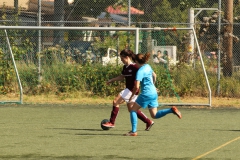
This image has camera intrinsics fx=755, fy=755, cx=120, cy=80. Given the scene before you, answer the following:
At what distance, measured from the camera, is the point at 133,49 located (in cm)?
2231

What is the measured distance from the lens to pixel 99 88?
22.4 meters

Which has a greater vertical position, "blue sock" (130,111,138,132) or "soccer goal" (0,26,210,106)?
"soccer goal" (0,26,210,106)

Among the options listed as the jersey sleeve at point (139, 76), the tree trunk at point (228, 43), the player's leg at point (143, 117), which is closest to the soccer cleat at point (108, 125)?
the player's leg at point (143, 117)

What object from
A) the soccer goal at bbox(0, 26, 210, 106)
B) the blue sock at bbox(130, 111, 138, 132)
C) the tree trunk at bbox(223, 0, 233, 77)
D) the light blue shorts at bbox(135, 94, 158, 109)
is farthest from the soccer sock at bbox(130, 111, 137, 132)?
the tree trunk at bbox(223, 0, 233, 77)

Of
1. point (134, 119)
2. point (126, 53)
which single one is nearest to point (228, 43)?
point (126, 53)

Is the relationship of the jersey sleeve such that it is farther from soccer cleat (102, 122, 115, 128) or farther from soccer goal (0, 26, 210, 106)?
soccer goal (0, 26, 210, 106)

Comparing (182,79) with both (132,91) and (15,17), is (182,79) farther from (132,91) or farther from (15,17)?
(132,91)

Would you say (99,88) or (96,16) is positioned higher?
(96,16)

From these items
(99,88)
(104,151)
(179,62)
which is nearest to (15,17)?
(99,88)

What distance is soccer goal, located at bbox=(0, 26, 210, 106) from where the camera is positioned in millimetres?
21938

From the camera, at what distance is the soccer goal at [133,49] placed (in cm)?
2194

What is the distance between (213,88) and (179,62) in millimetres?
1347

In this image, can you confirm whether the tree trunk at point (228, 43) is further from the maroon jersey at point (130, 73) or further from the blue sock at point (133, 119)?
the blue sock at point (133, 119)

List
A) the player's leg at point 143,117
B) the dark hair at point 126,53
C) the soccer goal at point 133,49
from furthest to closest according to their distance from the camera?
1. the soccer goal at point 133,49
2. the player's leg at point 143,117
3. the dark hair at point 126,53
